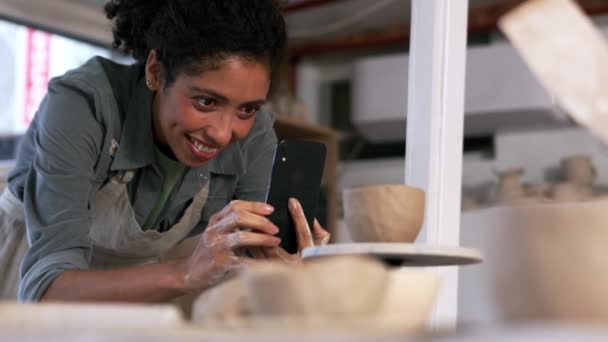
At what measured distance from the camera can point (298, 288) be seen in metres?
0.61

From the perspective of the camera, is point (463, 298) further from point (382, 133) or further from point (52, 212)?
point (382, 133)

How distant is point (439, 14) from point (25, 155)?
2.80 ft

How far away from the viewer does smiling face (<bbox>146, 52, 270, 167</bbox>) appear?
151 centimetres

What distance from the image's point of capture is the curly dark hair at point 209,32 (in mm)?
1535

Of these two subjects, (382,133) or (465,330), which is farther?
(382,133)

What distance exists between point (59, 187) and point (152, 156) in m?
0.25

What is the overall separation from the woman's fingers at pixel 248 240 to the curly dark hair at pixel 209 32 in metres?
0.32

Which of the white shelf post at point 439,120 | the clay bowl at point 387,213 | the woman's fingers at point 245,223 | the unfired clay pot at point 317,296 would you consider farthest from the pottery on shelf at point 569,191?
the unfired clay pot at point 317,296

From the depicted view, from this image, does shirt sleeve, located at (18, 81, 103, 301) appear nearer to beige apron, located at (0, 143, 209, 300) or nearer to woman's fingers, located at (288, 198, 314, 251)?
beige apron, located at (0, 143, 209, 300)

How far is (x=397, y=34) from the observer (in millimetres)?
4629

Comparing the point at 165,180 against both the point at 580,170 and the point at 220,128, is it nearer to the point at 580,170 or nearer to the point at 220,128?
the point at 220,128

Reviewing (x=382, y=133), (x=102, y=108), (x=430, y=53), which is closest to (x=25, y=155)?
(x=102, y=108)

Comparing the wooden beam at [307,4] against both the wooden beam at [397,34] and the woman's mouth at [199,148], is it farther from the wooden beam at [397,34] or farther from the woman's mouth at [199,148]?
the woman's mouth at [199,148]

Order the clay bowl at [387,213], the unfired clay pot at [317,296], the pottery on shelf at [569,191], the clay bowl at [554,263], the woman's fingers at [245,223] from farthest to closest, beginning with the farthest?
the pottery on shelf at [569,191], the woman's fingers at [245,223], the clay bowl at [387,213], the clay bowl at [554,263], the unfired clay pot at [317,296]
